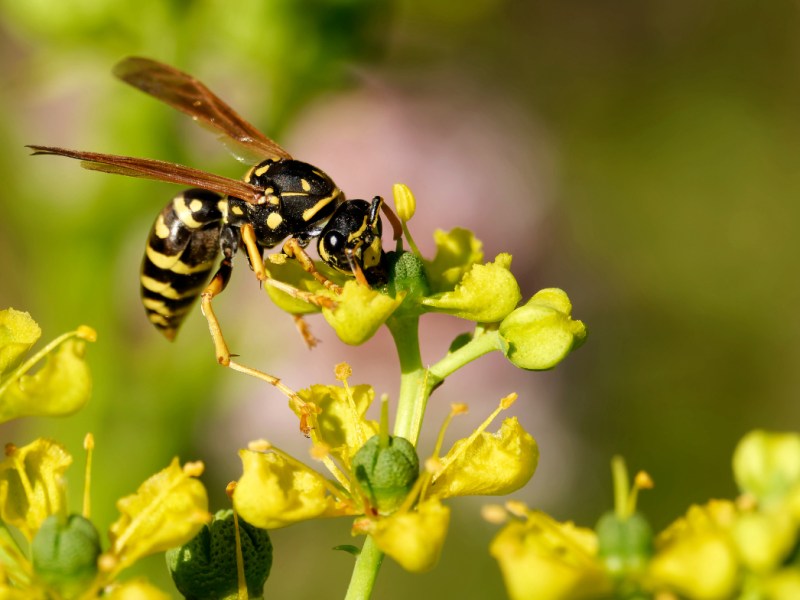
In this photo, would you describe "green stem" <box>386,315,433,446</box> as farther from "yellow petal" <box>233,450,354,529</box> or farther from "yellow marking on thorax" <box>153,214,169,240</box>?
"yellow marking on thorax" <box>153,214,169,240</box>

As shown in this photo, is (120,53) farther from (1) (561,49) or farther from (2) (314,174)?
(1) (561,49)

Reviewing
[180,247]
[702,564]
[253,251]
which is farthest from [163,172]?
[702,564]

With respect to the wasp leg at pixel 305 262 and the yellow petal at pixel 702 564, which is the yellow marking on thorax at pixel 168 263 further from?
the yellow petal at pixel 702 564

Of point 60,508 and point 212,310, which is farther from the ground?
point 212,310

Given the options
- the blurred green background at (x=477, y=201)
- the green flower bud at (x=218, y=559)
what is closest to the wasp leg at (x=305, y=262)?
the green flower bud at (x=218, y=559)

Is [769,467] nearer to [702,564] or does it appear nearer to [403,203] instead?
[702,564]

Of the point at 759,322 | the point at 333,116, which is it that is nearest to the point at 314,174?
the point at 333,116

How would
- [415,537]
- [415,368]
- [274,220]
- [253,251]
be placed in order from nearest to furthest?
[415,537] < [415,368] < [253,251] < [274,220]
